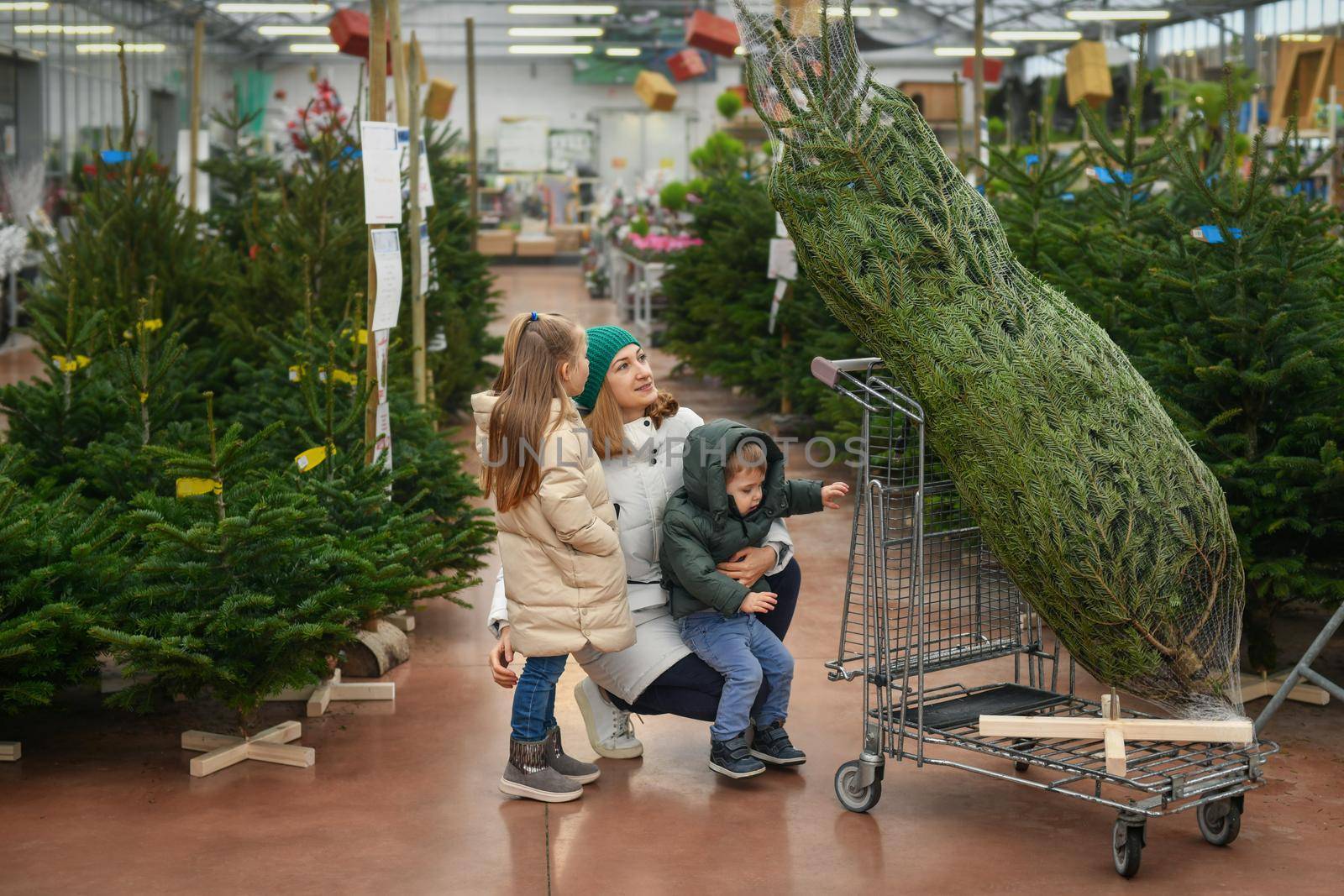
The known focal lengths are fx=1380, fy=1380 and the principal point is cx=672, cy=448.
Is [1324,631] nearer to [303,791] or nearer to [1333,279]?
[1333,279]

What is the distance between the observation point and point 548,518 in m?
3.19

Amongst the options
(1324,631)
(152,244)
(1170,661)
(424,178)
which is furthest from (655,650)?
(152,244)

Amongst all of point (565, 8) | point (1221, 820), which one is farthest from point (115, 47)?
point (1221, 820)

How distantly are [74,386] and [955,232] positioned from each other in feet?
10.7

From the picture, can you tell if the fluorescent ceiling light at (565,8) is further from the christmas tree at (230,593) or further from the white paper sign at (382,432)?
the christmas tree at (230,593)

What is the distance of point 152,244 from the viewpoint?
624 cm

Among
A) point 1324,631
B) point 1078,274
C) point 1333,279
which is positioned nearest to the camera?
point 1324,631

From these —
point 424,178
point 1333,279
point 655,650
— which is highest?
point 424,178

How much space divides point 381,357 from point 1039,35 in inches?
1087

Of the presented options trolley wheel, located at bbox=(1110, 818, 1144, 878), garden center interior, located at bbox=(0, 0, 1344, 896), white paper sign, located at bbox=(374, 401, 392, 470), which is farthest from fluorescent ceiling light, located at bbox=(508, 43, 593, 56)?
trolley wheel, located at bbox=(1110, 818, 1144, 878)

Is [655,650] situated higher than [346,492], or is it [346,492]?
[346,492]

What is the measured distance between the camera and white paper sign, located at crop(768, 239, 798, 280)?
797 cm

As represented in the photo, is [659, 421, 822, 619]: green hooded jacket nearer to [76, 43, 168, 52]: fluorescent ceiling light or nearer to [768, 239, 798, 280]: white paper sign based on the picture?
[768, 239, 798, 280]: white paper sign

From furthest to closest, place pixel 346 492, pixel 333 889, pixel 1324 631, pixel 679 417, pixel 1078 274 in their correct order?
pixel 1078 274
pixel 346 492
pixel 679 417
pixel 1324 631
pixel 333 889
